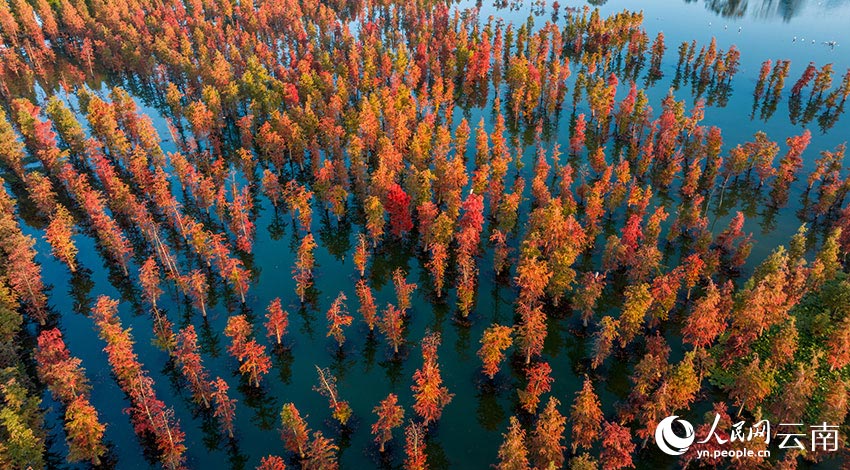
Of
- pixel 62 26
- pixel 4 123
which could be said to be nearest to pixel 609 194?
pixel 4 123

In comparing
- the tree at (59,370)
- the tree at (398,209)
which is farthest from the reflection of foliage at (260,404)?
the tree at (398,209)

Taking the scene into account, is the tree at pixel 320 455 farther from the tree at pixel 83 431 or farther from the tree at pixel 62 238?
the tree at pixel 62 238

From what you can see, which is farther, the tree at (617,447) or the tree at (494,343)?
the tree at (494,343)

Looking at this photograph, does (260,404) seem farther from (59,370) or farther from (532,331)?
(532,331)

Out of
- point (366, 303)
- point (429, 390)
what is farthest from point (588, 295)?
point (366, 303)

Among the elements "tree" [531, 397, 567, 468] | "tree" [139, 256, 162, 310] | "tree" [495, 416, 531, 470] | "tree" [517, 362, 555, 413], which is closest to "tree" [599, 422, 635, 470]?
"tree" [531, 397, 567, 468]
